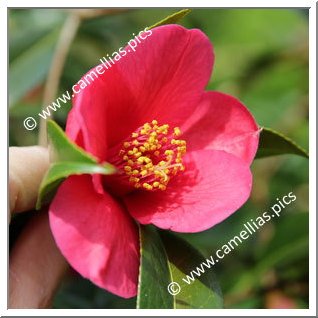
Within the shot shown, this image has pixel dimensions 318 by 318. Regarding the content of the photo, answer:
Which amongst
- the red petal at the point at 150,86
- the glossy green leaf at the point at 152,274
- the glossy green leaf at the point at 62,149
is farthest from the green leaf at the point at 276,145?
the glossy green leaf at the point at 62,149

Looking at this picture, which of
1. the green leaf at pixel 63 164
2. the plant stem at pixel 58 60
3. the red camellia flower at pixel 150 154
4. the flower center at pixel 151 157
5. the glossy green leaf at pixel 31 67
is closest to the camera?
the green leaf at pixel 63 164

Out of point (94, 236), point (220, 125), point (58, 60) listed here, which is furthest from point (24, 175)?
point (58, 60)

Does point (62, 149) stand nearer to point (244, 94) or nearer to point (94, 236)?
point (94, 236)

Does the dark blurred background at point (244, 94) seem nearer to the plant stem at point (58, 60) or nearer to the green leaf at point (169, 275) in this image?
the plant stem at point (58, 60)

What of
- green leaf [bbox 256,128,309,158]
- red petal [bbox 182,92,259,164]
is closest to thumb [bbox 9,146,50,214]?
red petal [bbox 182,92,259,164]

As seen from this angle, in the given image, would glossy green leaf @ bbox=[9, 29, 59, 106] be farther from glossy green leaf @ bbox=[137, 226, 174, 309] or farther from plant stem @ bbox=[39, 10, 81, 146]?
glossy green leaf @ bbox=[137, 226, 174, 309]

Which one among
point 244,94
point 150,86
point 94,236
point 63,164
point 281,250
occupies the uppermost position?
point 244,94

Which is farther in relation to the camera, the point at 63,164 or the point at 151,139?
the point at 151,139

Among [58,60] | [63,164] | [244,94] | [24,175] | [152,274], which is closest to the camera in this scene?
[63,164]
